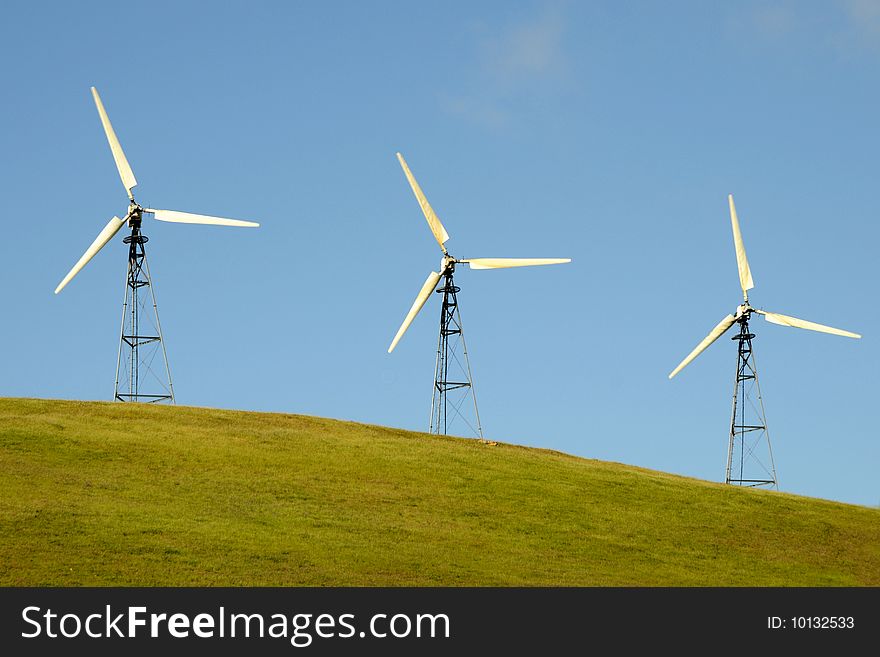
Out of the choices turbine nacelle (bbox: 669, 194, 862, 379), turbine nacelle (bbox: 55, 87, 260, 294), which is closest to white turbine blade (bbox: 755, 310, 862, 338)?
turbine nacelle (bbox: 669, 194, 862, 379)

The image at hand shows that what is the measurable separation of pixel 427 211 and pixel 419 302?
723 cm

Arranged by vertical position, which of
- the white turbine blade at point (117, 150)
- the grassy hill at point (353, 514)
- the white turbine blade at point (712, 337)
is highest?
the white turbine blade at point (117, 150)

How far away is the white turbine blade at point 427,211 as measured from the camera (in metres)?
81.4

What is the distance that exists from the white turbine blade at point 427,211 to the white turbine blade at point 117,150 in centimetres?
1758

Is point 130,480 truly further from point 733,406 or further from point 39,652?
point 733,406

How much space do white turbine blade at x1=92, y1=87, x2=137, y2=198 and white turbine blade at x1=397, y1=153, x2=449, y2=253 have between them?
1758 cm

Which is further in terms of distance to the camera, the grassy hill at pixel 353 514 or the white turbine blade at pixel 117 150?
the white turbine blade at pixel 117 150

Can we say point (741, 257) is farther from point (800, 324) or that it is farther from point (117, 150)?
point (117, 150)

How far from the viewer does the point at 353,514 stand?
51.8 metres

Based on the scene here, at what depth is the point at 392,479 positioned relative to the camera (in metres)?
58.8

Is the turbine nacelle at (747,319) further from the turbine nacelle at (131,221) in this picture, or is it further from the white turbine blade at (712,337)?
the turbine nacelle at (131,221)

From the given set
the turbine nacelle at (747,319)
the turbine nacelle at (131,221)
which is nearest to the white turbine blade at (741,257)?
the turbine nacelle at (747,319)

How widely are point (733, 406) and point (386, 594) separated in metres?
46.0

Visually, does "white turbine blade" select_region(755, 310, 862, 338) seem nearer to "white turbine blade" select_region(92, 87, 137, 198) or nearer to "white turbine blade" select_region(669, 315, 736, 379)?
"white turbine blade" select_region(669, 315, 736, 379)
